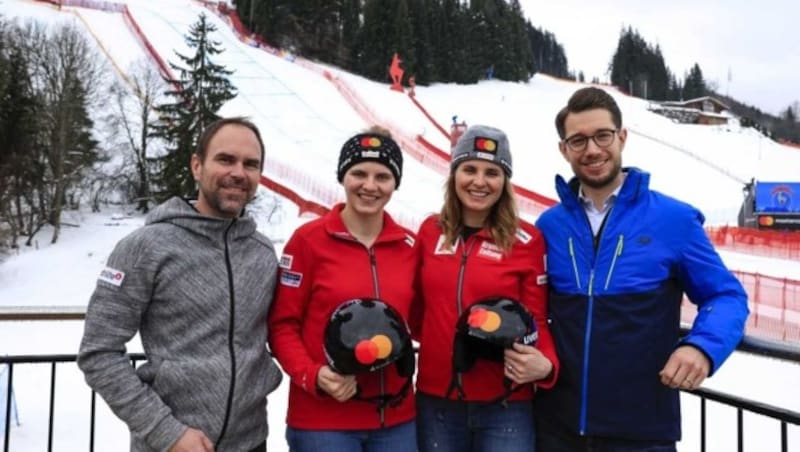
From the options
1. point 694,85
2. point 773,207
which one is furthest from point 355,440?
point 694,85

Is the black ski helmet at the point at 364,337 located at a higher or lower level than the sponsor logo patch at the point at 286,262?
lower

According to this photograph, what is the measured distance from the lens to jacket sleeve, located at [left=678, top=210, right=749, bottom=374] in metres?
2.44

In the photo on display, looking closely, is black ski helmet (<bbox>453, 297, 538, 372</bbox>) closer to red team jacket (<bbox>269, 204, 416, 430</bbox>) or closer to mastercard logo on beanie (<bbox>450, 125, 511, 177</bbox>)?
red team jacket (<bbox>269, 204, 416, 430</bbox>)

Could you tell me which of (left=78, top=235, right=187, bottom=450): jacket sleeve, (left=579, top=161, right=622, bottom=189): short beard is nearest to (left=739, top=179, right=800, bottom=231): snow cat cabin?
(left=579, top=161, right=622, bottom=189): short beard

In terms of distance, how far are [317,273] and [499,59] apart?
72.1 meters

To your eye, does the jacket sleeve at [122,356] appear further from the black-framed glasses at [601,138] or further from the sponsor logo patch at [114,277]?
the black-framed glasses at [601,138]

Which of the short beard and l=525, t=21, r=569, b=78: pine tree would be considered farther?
l=525, t=21, r=569, b=78: pine tree

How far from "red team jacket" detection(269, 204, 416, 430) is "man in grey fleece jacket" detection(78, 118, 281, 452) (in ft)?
0.40

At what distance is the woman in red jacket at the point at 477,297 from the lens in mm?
2850

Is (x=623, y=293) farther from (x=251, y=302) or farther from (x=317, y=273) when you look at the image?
(x=251, y=302)

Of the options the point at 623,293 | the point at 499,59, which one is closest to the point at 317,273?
the point at 623,293

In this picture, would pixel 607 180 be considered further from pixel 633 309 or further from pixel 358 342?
pixel 358 342

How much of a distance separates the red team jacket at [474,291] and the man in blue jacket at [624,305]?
0.37ft

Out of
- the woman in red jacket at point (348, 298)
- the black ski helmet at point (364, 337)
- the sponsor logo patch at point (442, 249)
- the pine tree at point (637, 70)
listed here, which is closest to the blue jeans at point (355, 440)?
the woman in red jacket at point (348, 298)
